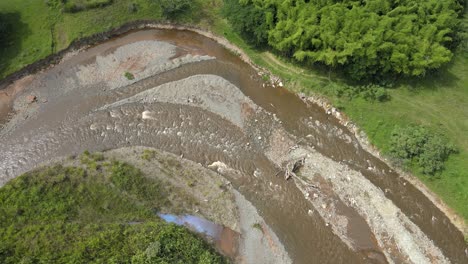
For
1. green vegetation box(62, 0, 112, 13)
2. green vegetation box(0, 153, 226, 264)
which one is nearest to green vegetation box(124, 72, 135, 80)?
green vegetation box(0, 153, 226, 264)

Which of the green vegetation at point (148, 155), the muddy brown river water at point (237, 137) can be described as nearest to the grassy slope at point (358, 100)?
the muddy brown river water at point (237, 137)

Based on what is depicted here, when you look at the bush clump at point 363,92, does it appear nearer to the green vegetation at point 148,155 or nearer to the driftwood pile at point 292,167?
the driftwood pile at point 292,167

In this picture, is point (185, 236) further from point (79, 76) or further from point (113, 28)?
point (113, 28)

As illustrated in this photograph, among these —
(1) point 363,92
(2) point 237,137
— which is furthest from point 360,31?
(2) point 237,137

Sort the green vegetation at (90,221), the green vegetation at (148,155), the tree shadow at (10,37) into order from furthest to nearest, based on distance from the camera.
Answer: the tree shadow at (10,37) < the green vegetation at (148,155) < the green vegetation at (90,221)

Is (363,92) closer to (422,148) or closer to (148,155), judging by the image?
(422,148)
